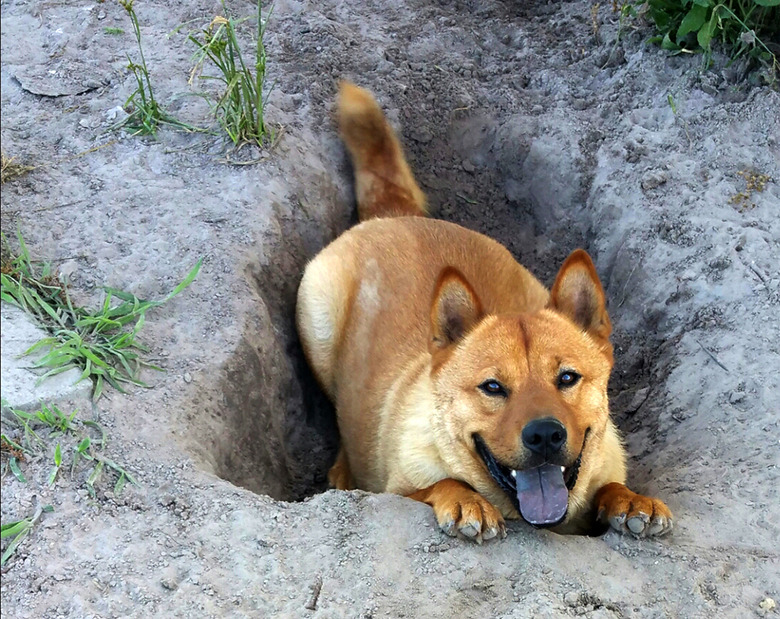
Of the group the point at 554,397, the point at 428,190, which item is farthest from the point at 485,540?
the point at 428,190

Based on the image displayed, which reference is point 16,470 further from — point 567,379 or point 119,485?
point 567,379

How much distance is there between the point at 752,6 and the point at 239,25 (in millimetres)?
3097

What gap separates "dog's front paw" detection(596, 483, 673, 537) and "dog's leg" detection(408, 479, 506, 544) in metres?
0.44

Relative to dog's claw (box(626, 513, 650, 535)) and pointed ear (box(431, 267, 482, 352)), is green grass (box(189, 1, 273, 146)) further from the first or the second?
dog's claw (box(626, 513, 650, 535))

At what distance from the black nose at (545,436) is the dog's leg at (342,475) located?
1.67 metres

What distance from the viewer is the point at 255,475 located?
13.1ft

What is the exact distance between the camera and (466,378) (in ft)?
10.8

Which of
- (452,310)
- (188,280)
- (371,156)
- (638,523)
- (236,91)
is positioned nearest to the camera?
(638,523)

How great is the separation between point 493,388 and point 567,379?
0.95 ft

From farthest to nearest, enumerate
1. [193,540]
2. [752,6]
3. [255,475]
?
[752,6] → [255,475] → [193,540]

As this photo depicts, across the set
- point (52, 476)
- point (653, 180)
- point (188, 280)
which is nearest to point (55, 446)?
point (52, 476)

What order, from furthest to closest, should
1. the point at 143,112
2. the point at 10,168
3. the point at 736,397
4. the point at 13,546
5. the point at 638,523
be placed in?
1. the point at 143,112
2. the point at 10,168
3. the point at 736,397
4. the point at 638,523
5. the point at 13,546

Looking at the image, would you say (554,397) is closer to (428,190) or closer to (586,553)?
(586,553)

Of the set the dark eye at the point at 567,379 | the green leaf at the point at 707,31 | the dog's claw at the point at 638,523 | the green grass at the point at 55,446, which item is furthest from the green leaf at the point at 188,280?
the green leaf at the point at 707,31
